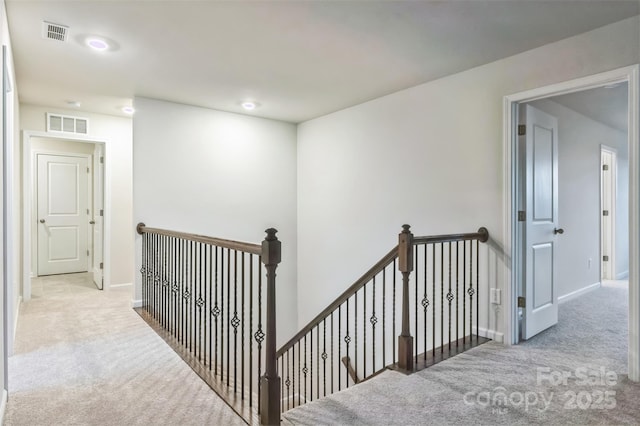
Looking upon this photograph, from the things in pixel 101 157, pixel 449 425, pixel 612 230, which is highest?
pixel 101 157

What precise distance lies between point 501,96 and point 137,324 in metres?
3.80

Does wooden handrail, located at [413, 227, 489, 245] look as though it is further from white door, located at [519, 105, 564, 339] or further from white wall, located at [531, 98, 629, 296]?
white wall, located at [531, 98, 629, 296]

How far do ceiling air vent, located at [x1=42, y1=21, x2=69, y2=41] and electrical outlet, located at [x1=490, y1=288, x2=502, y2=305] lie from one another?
3.73 meters

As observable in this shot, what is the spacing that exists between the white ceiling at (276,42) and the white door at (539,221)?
0.75 m

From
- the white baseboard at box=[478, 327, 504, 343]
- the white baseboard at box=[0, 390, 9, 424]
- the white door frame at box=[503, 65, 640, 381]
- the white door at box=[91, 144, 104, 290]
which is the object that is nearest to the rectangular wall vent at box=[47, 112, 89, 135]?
the white door at box=[91, 144, 104, 290]

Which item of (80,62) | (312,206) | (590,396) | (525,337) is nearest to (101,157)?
(80,62)

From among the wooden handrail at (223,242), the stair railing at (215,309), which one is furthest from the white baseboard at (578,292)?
the wooden handrail at (223,242)

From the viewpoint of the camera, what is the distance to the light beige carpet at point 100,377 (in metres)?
1.97

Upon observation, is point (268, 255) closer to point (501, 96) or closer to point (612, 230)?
point (501, 96)

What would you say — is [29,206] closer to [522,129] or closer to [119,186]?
[119,186]

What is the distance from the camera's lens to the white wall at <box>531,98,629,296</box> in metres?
4.35

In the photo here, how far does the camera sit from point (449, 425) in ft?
6.22

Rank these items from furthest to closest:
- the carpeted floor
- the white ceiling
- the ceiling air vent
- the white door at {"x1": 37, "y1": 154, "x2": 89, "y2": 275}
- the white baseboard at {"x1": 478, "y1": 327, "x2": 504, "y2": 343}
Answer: the white door at {"x1": 37, "y1": 154, "x2": 89, "y2": 275} → the white baseboard at {"x1": 478, "y1": 327, "x2": 504, "y2": 343} → the ceiling air vent → the white ceiling → the carpeted floor

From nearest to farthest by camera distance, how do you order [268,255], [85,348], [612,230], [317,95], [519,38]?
[268,255] → [519,38] → [85,348] → [317,95] → [612,230]
